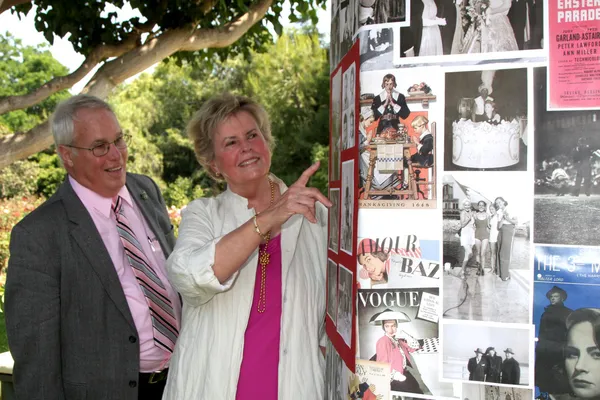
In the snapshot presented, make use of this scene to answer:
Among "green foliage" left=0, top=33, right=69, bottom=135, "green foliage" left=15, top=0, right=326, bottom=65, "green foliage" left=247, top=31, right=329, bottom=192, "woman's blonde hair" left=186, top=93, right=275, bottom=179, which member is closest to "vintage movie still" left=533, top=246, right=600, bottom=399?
"woman's blonde hair" left=186, top=93, right=275, bottom=179

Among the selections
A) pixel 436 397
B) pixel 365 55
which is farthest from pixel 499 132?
pixel 436 397

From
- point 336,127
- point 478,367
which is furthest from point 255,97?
point 478,367

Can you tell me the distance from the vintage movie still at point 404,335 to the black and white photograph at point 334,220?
214 millimetres

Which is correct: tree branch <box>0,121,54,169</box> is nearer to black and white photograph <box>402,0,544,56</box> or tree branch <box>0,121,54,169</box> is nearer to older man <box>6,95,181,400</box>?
older man <box>6,95,181,400</box>

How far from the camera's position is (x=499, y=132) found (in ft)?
3.52

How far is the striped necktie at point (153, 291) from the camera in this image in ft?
8.10

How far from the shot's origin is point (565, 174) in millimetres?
1038

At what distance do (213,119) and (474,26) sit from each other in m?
1.21

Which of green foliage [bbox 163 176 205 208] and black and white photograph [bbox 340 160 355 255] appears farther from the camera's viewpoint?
green foliage [bbox 163 176 205 208]

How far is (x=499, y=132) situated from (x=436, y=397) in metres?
0.55

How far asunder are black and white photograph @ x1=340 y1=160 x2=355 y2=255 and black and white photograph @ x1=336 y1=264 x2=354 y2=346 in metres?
0.06

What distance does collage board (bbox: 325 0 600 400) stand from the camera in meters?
1.04

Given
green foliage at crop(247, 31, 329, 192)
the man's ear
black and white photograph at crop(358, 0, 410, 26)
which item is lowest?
the man's ear

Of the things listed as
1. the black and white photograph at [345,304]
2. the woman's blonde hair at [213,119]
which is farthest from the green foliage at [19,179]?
the black and white photograph at [345,304]
